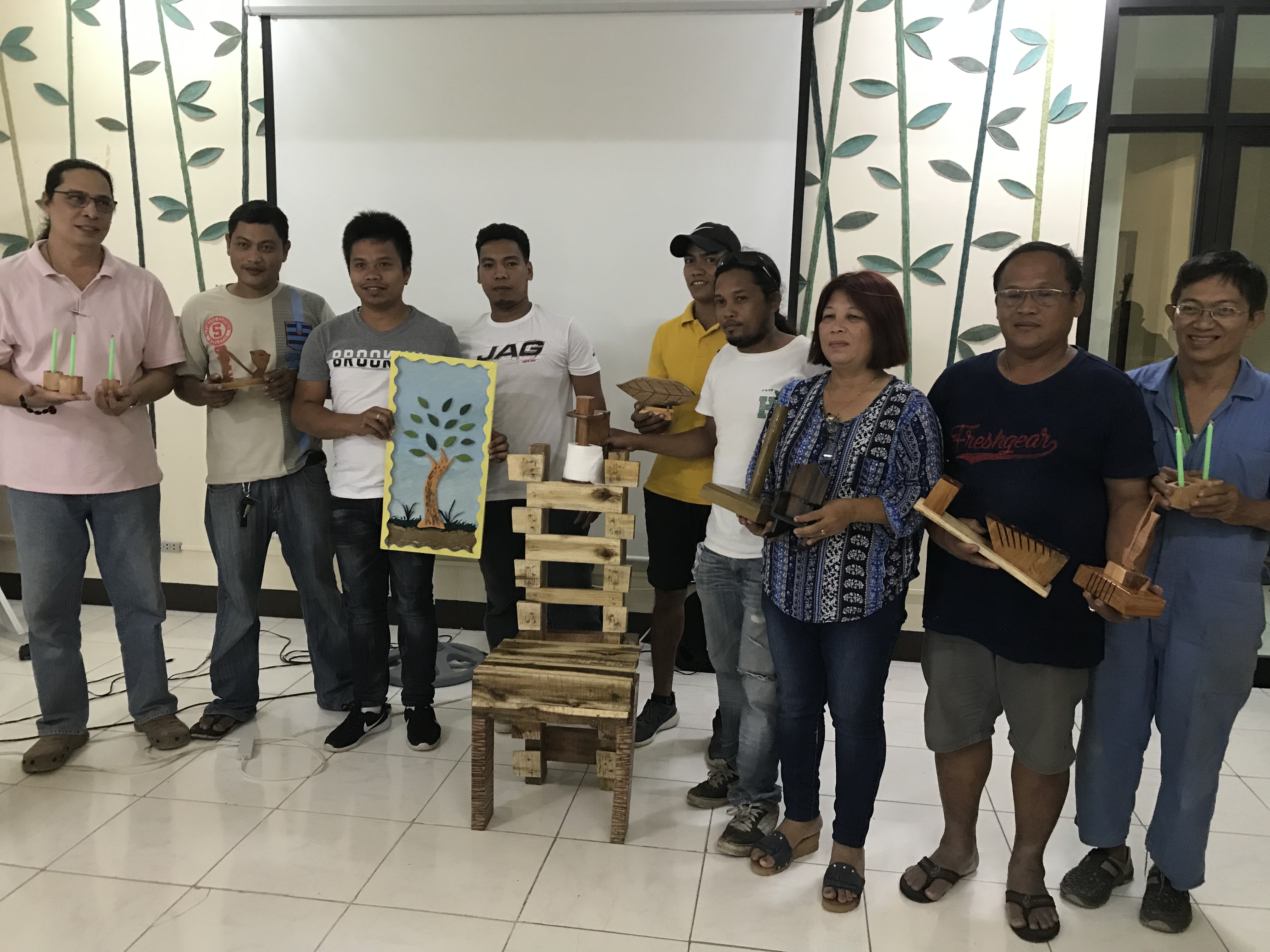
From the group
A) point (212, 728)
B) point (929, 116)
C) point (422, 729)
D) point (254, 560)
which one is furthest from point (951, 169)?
point (212, 728)

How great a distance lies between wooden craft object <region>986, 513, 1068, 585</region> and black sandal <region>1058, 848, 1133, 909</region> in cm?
93

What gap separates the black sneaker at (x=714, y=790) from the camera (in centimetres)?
253

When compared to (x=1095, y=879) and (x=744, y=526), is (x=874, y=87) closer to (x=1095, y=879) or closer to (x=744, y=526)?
(x=744, y=526)

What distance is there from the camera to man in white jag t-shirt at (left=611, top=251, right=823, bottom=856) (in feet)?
7.27

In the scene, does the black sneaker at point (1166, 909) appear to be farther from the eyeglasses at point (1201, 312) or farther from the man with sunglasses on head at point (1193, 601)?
the eyeglasses at point (1201, 312)

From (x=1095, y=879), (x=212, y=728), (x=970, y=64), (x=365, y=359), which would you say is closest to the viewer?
(x=1095, y=879)

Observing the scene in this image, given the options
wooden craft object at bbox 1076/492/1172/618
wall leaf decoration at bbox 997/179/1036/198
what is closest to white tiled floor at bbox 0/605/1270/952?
wooden craft object at bbox 1076/492/1172/618

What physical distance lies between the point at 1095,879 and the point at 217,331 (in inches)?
116

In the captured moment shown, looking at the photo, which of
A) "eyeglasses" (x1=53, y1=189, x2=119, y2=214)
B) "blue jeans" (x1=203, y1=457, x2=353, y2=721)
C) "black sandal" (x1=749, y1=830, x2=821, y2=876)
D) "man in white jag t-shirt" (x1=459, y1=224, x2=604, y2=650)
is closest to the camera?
"black sandal" (x1=749, y1=830, x2=821, y2=876)

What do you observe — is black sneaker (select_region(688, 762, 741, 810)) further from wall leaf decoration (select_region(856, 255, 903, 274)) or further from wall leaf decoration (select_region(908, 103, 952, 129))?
wall leaf decoration (select_region(908, 103, 952, 129))

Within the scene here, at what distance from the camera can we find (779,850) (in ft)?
7.20

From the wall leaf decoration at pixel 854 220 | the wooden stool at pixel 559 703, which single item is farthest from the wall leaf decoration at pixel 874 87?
the wooden stool at pixel 559 703

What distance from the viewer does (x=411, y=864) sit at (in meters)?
2.21

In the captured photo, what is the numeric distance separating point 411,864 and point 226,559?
4.17ft
